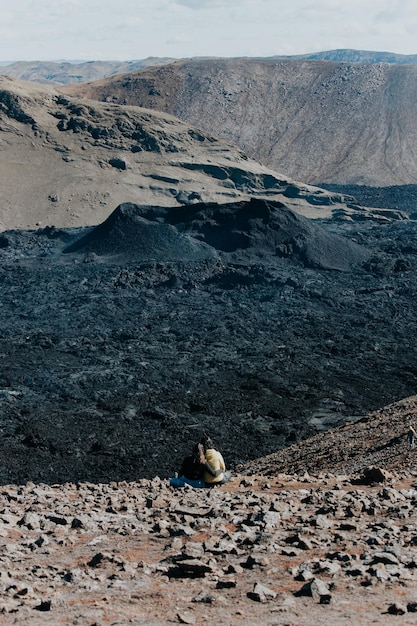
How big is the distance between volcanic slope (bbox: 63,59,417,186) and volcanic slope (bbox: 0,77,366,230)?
18657 mm

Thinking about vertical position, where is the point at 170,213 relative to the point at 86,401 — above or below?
above

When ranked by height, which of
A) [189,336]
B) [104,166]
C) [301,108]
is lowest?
[189,336]

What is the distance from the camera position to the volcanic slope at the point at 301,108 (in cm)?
8094

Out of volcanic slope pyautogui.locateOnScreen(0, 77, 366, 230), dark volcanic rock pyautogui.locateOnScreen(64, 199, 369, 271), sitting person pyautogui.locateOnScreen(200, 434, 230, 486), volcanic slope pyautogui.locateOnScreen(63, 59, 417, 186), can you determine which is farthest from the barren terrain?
volcanic slope pyautogui.locateOnScreen(63, 59, 417, 186)

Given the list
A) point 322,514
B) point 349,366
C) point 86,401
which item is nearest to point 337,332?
point 349,366

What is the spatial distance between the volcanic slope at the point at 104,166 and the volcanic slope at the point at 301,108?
18.7 meters

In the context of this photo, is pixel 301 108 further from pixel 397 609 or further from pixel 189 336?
pixel 397 609

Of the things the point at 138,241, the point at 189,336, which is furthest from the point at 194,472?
the point at 138,241

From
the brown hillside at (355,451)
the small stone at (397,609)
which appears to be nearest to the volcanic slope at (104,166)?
the brown hillside at (355,451)

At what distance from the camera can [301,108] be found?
89.8 metres

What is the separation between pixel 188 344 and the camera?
27703 mm

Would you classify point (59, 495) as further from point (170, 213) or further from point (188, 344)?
point (170, 213)

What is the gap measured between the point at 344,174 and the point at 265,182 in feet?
66.1

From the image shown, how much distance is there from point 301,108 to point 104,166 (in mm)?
40409
